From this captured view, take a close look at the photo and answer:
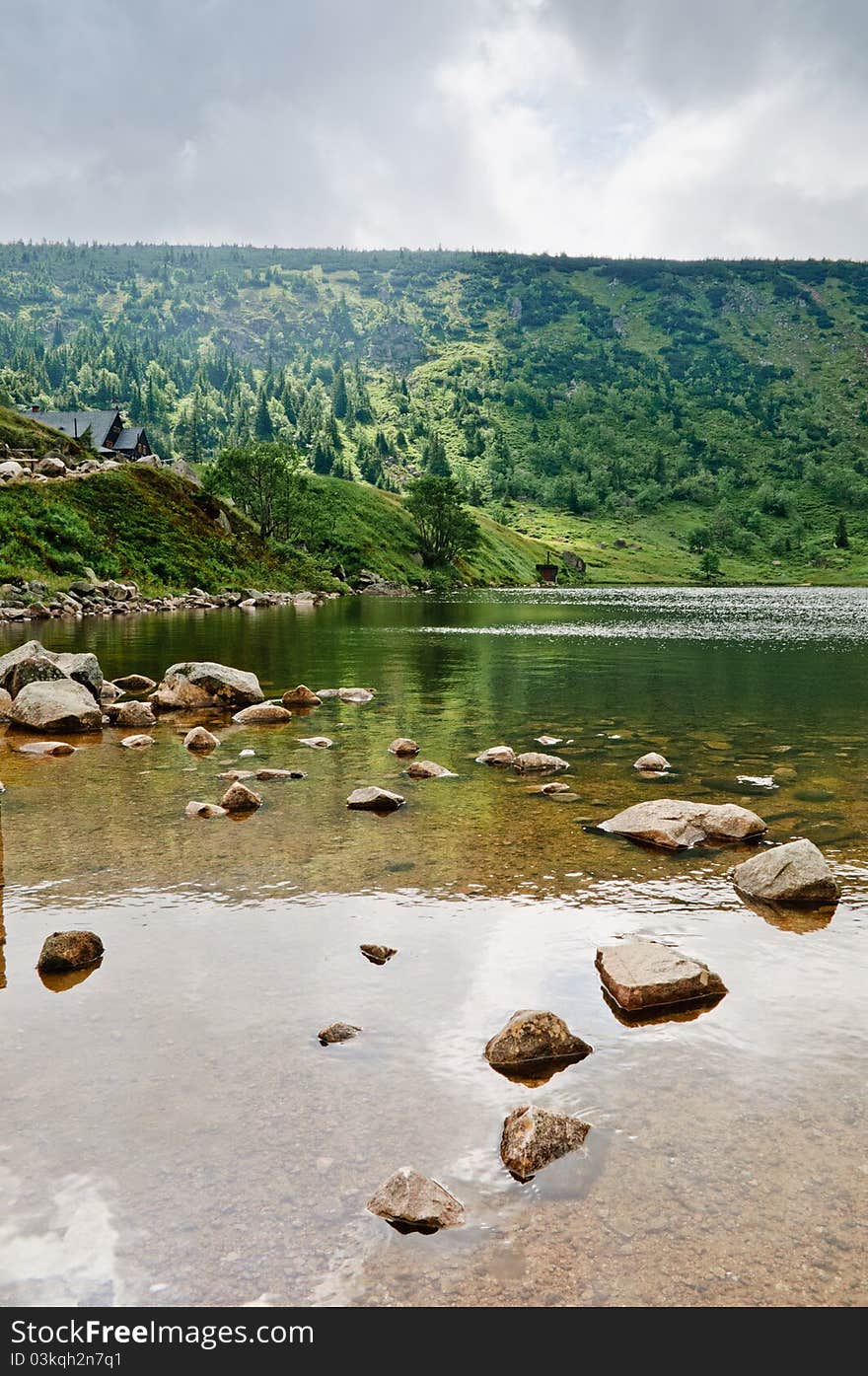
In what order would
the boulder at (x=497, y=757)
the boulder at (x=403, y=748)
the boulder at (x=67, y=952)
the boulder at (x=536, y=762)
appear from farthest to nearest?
the boulder at (x=403, y=748) < the boulder at (x=497, y=757) < the boulder at (x=536, y=762) < the boulder at (x=67, y=952)

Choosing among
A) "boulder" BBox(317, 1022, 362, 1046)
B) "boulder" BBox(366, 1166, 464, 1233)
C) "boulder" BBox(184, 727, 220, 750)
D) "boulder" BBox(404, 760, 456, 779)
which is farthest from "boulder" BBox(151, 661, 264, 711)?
"boulder" BBox(366, 1166, 464, 1233)

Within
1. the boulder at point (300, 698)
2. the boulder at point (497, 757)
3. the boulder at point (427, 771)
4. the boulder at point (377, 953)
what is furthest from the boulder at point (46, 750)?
the boulder at point (377, 953)

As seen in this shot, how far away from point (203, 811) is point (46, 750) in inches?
300

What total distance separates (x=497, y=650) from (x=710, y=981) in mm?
40391

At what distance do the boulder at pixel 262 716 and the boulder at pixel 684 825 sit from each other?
13565 mm

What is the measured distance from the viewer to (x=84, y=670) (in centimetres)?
2758

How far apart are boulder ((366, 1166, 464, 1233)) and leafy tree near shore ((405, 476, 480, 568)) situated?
6282 inches

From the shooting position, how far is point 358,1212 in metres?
5.79

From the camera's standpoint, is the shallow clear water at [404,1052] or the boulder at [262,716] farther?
the boulder at [262,716]

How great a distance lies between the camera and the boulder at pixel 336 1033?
803 cm

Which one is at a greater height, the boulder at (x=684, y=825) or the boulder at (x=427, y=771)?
the boulder at (x=684, y=825)

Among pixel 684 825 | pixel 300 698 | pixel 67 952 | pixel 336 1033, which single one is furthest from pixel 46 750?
pixel 336 1033

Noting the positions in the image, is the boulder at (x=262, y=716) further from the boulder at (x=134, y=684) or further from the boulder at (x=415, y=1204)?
the boulder at (x=415, y=1204)

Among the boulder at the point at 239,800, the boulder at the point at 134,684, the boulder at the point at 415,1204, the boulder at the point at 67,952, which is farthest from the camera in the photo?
the boulder at the point at 134,684
